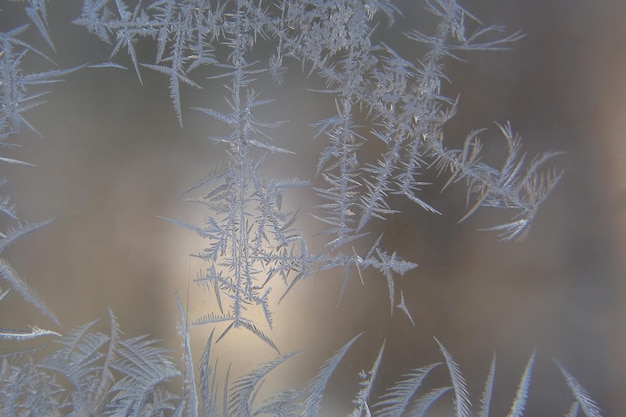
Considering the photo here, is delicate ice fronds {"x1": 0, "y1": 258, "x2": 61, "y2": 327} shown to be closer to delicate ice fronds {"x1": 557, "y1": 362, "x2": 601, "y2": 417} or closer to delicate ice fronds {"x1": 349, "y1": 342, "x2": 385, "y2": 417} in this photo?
delicate ice fronds {"x1": 349, "y1": 342, "x2": 385, "y2": 417}

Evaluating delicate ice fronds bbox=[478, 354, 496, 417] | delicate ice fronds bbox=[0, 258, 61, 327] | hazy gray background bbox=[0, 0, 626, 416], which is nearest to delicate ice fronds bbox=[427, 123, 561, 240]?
hazy gray background bbox=[0, 0, 626, 416]

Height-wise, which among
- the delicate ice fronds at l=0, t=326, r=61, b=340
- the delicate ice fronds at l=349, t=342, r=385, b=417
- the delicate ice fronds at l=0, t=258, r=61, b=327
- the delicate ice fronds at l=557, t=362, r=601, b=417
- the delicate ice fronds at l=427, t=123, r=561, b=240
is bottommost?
the delicate ice fronds at l=557, t=362, r=601, b=417

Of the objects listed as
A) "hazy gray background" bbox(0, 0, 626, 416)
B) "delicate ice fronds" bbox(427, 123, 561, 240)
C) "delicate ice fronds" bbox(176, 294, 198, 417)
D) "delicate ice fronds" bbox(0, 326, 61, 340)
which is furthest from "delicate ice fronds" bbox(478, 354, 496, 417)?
"delicate ice fronds" bbox(0, 326, 61, 340)

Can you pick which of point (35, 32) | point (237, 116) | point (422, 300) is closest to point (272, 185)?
point (237, 116)

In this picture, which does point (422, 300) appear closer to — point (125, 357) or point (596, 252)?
point (596, 252)

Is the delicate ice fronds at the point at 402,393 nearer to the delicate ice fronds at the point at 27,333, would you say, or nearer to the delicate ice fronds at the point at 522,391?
the delicate ice fronds at the point at 522,391

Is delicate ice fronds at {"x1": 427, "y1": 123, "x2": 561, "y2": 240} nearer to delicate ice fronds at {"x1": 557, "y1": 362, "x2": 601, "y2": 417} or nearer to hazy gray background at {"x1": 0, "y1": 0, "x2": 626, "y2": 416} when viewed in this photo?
hazy gray background at {"x1": 0, "y1": 0, "x2": 626, "y2": 416}

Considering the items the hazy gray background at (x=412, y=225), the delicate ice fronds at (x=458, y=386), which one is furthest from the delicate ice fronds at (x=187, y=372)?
the delicate ice fronds at (x=458, y=386)

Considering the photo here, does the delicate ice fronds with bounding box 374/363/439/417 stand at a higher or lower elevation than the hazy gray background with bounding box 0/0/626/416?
lower
